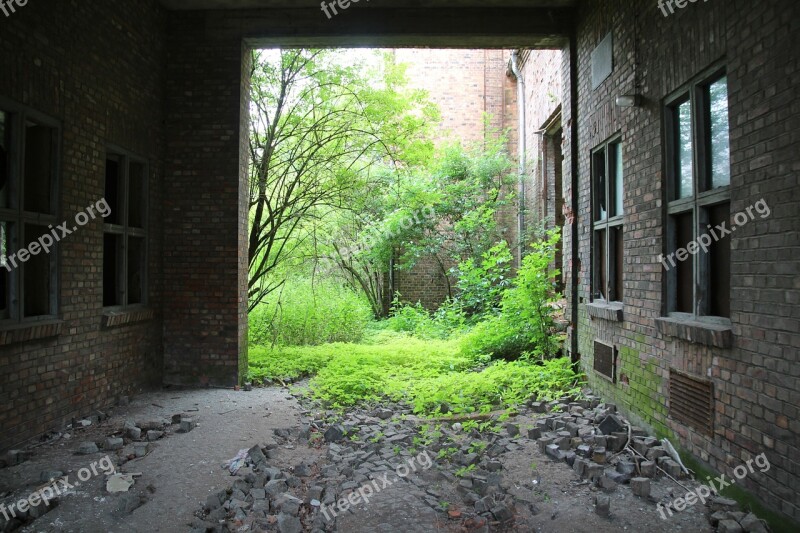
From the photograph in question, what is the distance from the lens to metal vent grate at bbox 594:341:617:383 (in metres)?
5.80

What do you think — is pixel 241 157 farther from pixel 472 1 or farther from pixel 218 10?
pixel 472 1

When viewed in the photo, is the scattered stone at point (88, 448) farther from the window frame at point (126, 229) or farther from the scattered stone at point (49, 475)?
the window frame at point (126, 229)

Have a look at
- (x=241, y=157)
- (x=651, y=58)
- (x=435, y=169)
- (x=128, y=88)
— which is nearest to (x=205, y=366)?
(x=241, y=157)

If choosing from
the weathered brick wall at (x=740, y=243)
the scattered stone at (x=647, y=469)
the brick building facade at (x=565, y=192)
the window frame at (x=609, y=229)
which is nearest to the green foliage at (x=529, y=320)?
the brick building facade at (x=565, y=192)

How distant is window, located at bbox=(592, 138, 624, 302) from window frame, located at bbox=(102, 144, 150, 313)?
5.84 m

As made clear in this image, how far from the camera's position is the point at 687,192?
4527 millimetres

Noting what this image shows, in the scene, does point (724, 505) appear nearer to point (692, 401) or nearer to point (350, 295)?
point (692, 401)

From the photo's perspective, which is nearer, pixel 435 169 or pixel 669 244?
pixel 669 244

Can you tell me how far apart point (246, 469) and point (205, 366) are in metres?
3.23

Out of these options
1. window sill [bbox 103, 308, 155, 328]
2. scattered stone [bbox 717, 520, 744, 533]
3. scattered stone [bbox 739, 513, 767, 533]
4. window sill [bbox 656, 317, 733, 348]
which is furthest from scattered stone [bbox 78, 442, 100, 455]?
window sill [bbox 656, 317, 733, 348]

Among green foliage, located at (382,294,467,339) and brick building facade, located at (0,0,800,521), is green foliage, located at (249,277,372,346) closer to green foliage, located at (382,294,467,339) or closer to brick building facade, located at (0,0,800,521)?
green foliage, located at (382,294,467,339)

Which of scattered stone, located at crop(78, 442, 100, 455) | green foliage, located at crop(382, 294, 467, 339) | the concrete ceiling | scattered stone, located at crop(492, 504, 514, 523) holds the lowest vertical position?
scattered stone, located at crop(492, 504, 514, 523)

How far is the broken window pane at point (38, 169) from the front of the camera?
4922 millimetres

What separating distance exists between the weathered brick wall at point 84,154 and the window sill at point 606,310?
574 cm
